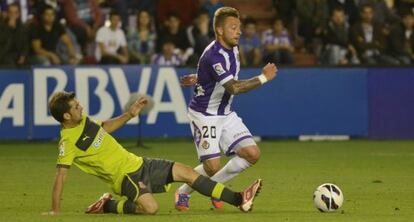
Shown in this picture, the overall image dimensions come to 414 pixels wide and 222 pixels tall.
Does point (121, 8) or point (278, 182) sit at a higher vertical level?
point (121, 8)

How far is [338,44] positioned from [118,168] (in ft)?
42.7

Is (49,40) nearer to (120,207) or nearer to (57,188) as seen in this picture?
(120,207)

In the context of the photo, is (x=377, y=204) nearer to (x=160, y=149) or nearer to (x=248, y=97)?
(x=160, y=149)

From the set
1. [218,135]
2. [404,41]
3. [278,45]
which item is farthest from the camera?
[404,41]

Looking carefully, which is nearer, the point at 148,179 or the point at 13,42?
the point at 148,179

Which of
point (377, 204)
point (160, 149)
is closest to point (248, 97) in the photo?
point (160, 149)

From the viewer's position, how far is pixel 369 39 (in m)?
23.8

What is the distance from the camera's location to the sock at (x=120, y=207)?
11.0 meters

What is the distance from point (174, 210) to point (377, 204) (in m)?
2.08

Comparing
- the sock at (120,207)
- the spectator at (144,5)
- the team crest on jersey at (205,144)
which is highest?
the team crest on jersey at (205,144)

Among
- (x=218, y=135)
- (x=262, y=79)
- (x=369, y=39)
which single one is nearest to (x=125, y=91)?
Answer: (x=369, y=39)

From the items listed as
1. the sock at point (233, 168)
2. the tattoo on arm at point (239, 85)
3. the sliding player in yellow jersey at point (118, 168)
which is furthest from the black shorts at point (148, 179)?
the tattoo on arm at point (239, 85)

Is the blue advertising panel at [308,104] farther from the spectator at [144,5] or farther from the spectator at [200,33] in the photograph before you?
the spectator at [144,5]

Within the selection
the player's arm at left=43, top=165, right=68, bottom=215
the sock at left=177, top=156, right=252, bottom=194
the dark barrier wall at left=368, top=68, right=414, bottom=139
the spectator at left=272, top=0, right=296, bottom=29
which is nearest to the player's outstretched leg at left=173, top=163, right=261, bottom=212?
the sock at left=177, top=156, right=252, bottom=194
